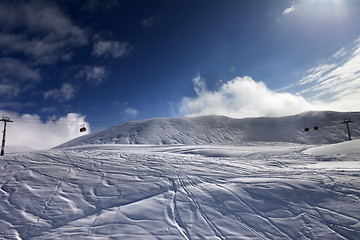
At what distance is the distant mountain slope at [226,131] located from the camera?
61834mm

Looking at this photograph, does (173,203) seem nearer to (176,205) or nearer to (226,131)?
(176,205)

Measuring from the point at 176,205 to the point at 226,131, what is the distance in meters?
72.0

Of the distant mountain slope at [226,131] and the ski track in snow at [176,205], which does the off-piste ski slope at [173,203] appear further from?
the distant mountain slope at [226,131]

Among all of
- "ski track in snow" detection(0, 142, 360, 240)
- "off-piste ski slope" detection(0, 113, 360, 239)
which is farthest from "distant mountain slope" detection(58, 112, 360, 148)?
"ski track in snow" detection(0, 142, 360, 240)

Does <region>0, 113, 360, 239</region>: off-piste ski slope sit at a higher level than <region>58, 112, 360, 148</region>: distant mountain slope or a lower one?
lower

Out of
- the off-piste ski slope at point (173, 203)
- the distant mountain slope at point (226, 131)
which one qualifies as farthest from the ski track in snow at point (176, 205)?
the distant mountain slope at point (226, 131)

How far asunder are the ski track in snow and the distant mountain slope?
49.5 metres

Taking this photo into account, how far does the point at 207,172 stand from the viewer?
9.55 meters

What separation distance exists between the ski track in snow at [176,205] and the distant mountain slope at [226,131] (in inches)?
1951

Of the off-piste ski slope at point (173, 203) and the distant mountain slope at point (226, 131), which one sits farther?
the distant mountain slope at point (226, 131)

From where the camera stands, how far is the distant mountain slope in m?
61.8

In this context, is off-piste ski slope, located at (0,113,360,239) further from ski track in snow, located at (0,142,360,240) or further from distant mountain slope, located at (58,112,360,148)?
distant mountain slope, located at (58,112,360,148)

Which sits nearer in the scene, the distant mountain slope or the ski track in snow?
the ski track in snow

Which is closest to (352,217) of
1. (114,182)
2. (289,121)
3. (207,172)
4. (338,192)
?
(338,192)
